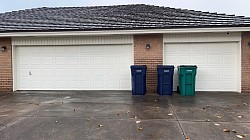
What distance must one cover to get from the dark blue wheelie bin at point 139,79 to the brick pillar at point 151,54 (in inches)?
29.3

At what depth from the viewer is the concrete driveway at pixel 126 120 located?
3939 mm

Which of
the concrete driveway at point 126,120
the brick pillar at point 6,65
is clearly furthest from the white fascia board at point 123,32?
the concrete driveway at point 126,120

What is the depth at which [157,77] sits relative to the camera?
898cm

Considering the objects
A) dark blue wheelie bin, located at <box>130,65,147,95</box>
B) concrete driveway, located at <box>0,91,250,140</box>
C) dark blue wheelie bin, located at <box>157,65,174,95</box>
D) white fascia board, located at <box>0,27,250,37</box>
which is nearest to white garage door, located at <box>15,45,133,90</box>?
white fascia board, located at <box>0,27,250,37</box>

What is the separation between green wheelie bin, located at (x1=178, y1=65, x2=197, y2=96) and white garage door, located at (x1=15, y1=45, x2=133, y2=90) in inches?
93.9

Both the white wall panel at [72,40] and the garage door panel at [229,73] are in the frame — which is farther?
the white wall panel at [72,40]

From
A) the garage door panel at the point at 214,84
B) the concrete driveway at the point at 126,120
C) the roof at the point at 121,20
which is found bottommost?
the concrete driveway at the point at 126,120

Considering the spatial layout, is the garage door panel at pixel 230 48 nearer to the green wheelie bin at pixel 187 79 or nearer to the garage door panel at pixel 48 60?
the green wheelie bin at pixel 187 79

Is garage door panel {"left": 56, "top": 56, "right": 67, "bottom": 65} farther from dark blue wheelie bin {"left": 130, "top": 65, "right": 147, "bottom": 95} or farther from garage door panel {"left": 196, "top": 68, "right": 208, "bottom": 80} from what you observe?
garage door panel {"left": 196, "top": 68, "right": 208, "bottom": 80}

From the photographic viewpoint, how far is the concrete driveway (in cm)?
394

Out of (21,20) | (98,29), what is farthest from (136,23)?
(21,20)

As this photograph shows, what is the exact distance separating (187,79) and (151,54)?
75.2 inches

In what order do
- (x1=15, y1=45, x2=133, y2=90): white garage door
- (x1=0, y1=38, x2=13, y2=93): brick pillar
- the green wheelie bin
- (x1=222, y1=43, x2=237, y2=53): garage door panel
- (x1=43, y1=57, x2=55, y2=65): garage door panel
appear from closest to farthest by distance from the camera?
1. the green wheelie bin
2. (x1=222, y1=43, x2=237, y2=53): garage door panel
3. (x1=15, y1=45, x2=133, y2=90): white garage door
4. (x1=0, y1=38, x2=13, y2=93): brick pillar
5. (x1=43, y1=57, x2=55, y2=65): garage door panel

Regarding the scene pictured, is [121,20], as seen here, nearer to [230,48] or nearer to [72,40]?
[72,40]
